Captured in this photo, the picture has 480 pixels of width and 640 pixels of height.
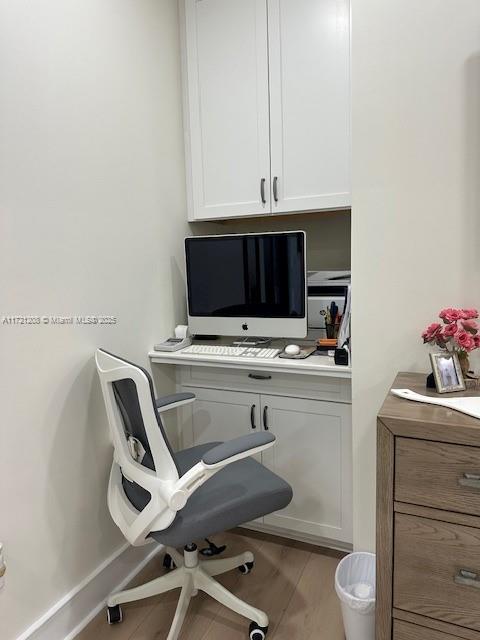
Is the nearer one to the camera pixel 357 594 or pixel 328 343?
pixel 357 594

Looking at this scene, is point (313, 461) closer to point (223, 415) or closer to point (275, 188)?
point (223, 415)

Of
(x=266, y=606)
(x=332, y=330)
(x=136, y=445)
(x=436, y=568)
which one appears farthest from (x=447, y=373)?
(x=266, y=606)

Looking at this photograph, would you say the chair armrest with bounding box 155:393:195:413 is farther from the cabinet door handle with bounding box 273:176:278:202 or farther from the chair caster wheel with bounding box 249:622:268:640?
the cabinet door handle with bounding box 273:176:278:202

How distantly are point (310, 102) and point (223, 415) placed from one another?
146 centimetres

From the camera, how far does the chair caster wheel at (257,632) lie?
1451 millimetres

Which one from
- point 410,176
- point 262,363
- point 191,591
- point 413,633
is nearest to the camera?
point 413,633

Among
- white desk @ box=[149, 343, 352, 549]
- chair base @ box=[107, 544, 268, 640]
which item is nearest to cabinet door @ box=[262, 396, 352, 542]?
white desk @ box=[149, 343, 352, 549]

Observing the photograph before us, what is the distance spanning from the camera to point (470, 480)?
0.99m

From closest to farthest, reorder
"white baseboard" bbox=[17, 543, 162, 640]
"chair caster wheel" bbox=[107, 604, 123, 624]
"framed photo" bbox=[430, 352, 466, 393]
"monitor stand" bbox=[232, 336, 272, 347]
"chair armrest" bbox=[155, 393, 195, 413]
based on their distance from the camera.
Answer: "framed photo" bbox=[430, 352, 466, 393]
"white baseboard" bbox=[17, 543, 162, 640]
"chair caster wheel" bbox=[107, 604, 123, 624]
"chair armrest" bbox=[155, 393, 195, 413]
"monitor stand" bbox=[232, 336, 272, 347]

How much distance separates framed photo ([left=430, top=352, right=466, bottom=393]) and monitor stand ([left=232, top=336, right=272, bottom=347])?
968 mm

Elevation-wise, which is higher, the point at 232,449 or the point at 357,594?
the point at 232,449

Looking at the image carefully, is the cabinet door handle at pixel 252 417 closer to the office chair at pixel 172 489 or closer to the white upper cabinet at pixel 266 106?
the office chair at pixel 172 489

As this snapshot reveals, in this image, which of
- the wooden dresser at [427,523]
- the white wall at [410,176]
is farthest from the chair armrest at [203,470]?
the white wall at [410,176]

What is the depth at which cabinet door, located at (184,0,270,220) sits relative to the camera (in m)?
1.95
